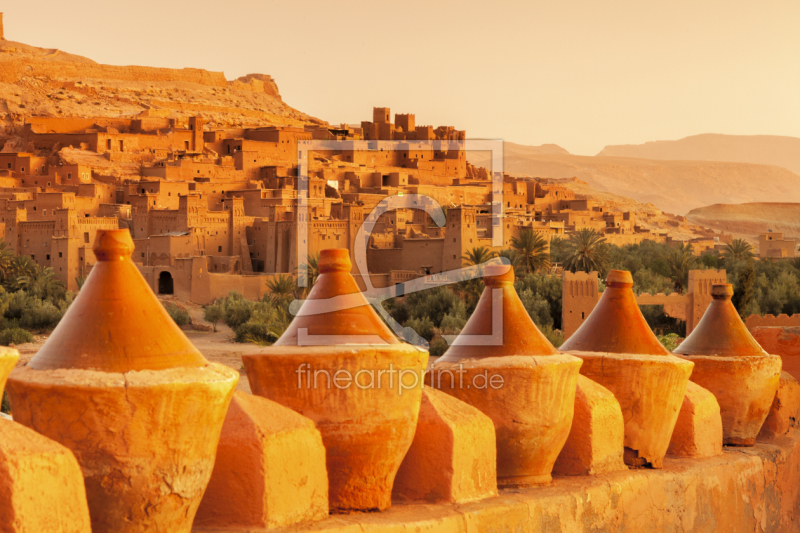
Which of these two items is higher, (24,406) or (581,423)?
(24,406)

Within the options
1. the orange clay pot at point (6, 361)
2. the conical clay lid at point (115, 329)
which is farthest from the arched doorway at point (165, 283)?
the orange clay pot at point (6, 361)

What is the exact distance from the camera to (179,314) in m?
29.7

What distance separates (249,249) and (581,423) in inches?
1225

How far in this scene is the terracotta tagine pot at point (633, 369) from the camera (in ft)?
19.2

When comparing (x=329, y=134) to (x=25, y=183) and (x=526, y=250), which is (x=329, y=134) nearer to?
(x=25, y=183)

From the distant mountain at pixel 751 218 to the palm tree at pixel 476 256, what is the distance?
48439mm

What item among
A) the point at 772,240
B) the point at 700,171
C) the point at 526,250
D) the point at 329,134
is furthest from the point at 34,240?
the point at 700,171

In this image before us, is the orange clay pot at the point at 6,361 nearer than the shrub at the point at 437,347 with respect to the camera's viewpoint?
Yes

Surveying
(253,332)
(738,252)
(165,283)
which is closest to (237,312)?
(253,332)

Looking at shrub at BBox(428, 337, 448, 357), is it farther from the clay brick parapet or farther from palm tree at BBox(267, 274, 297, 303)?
the clay brick parapet

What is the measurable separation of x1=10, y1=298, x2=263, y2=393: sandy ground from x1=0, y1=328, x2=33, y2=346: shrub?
0.18 metres

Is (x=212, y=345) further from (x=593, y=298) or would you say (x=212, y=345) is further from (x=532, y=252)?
(x=532, y=252)

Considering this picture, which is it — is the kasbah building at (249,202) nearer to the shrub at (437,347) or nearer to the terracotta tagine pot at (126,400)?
the shrub at (437,347)

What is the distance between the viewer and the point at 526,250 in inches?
1330
